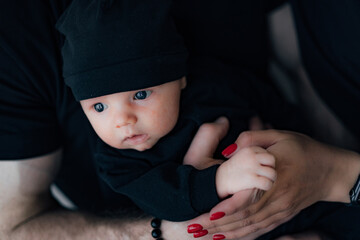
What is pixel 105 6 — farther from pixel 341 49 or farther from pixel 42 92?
pixel 341 49

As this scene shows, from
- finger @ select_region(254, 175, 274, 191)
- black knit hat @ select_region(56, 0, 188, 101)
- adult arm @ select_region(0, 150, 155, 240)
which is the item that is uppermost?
black knit hat @ select_region(56, 0, 188, 101)

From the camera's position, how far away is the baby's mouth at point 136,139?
0.96 meters

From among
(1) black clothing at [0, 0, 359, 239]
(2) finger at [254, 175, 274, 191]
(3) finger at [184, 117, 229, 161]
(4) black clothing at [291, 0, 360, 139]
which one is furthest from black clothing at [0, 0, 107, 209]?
(4) black clothing at [291, 0, 360, 139]

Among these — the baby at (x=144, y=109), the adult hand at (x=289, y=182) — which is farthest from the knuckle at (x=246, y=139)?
the baby at (x=144, y=109)

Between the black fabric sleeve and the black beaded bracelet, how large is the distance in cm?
6

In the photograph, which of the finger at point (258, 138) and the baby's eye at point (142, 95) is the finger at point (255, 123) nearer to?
the finger at point (258, 138)

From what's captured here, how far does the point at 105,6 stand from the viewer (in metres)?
0.87

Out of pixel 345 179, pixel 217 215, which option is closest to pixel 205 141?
pixel 217 215

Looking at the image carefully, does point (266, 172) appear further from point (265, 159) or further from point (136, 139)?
point (136, 139)

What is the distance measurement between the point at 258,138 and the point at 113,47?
18.0 inches

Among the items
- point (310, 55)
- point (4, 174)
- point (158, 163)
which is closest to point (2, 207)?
point (4, 174)

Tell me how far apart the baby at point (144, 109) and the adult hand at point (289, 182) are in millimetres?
90

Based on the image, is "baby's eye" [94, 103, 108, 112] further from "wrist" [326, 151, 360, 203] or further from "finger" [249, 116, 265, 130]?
"wrist" [326, 151, 360, 203]

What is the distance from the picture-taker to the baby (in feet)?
2.88
